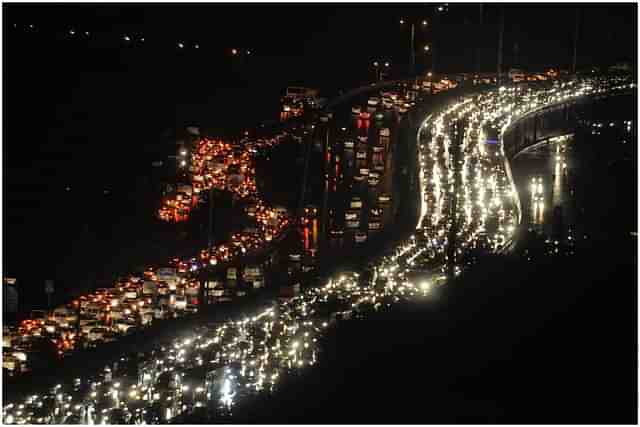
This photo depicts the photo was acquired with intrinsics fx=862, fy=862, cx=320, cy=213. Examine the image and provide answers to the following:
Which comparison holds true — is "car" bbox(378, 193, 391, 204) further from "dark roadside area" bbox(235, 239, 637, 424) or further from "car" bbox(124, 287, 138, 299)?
"car" bbox(124, 287, 138, 299)

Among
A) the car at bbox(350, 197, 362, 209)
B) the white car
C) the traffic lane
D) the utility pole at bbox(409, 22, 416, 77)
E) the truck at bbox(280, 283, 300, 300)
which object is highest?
the utility pole at bbox(409, 22, 416, 77)

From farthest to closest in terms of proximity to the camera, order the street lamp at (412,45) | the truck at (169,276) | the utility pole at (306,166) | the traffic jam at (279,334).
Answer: the street lamp at (412,45) < the utility pole at (306,166) < the truck at (169,276) < the traffic jam at (279,334)

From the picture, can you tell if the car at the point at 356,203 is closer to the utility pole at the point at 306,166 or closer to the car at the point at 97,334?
the utility pole at the point at 306,166

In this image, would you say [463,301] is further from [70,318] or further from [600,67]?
[600,67]

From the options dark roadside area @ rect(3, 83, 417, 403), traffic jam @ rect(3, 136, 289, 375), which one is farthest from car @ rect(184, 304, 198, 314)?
dark roadside area @ rect(3, 83, 417, 403)

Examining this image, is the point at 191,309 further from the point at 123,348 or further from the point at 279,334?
the point at 279,334

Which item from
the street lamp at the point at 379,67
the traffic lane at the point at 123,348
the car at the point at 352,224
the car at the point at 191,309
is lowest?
the traffic lane at the point at 123,348

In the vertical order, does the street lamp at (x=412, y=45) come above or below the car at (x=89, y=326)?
above

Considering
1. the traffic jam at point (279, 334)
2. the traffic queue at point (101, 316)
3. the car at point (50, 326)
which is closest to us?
the traffic jam at point (279, 334)

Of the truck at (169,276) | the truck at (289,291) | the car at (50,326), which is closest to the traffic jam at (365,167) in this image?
the truck at (289,291)
